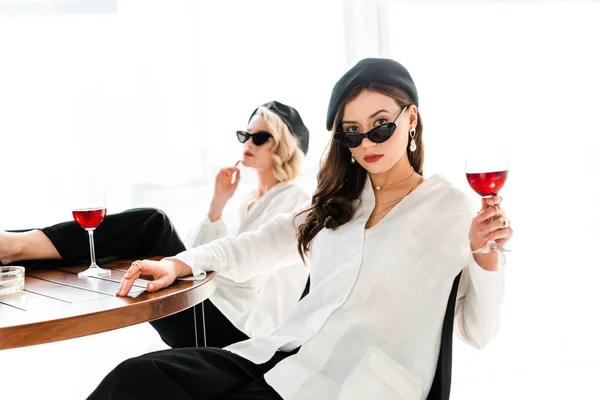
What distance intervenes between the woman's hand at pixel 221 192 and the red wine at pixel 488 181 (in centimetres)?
196

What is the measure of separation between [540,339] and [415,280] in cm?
289

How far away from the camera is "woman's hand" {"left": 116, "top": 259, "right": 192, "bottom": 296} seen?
6.31ft

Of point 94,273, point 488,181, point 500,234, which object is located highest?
point 488,181

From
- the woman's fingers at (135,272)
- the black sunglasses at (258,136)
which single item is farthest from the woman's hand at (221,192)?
the woman's fingers at (135,272)

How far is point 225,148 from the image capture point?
4.23m

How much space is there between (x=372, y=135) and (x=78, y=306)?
0.97m

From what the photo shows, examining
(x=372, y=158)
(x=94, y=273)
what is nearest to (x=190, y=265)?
(x=94, y=273)

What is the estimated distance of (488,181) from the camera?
5.73 feet

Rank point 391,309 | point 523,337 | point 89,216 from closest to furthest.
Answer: point 391,309 < point 89,216 < point 523,337

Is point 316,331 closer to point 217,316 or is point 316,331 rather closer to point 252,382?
point 252,382

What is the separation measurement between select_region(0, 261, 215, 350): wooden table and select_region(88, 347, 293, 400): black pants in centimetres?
12

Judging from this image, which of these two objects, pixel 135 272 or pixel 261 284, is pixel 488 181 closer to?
pixel 135 272

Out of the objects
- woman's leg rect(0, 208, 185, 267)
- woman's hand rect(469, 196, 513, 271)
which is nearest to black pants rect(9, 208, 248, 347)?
woman's leg rect(0, 208, 185, 267)

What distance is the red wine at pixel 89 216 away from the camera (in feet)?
7.25
